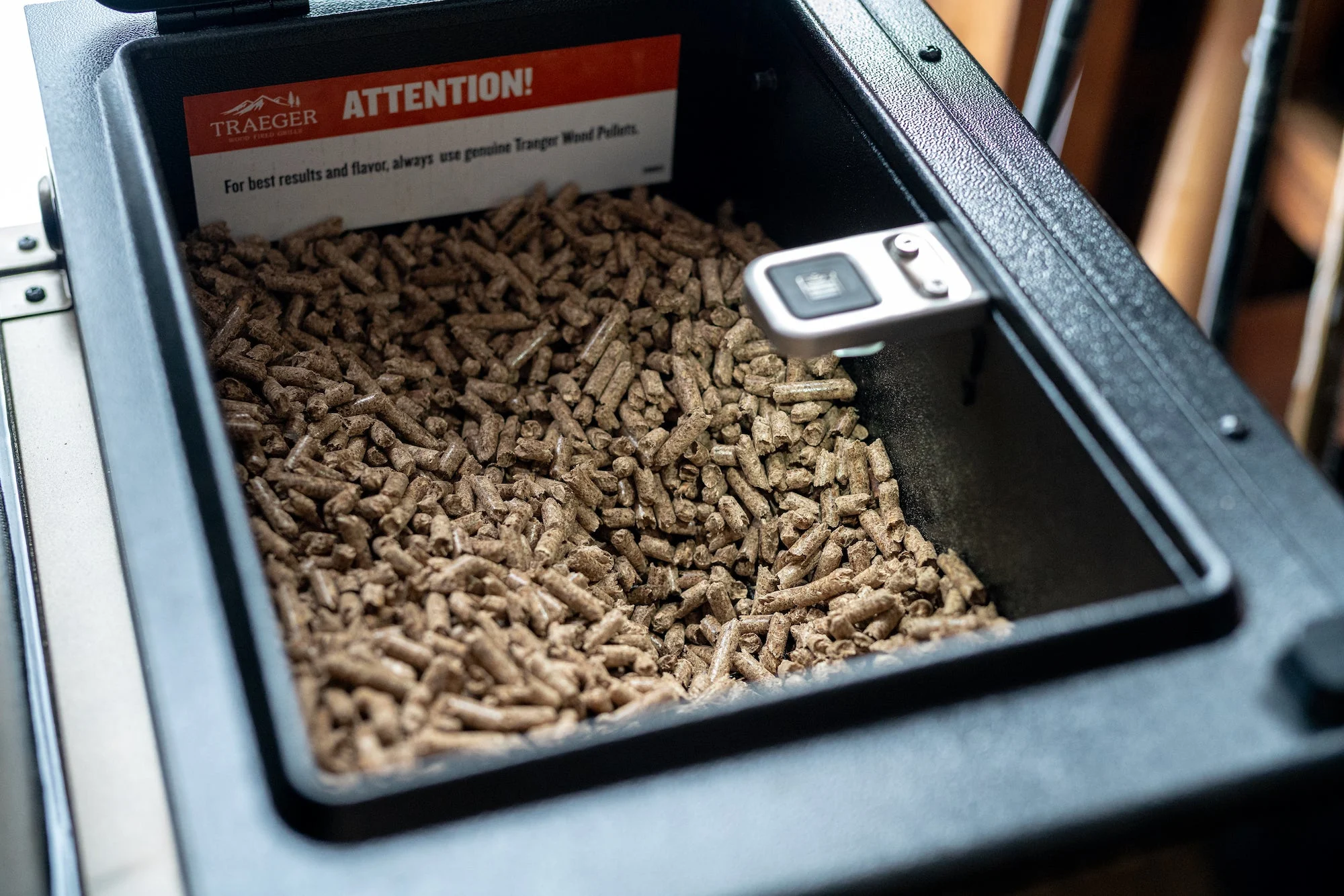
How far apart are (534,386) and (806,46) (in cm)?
43

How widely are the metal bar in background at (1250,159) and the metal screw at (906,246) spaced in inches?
24.6

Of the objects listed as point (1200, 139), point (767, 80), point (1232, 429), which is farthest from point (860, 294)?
point (1200, 139)

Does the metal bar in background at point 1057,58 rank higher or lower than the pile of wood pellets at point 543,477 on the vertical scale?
higher

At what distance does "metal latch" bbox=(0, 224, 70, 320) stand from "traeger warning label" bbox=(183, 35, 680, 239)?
15cm

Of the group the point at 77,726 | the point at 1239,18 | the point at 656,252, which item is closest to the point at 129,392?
the point at 77,726

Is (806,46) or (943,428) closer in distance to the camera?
(943,428)

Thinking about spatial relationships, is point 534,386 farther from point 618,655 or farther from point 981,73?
point 981,73

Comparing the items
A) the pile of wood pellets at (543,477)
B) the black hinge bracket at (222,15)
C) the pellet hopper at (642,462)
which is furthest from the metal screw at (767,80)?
the black hinge bracket at (222,15)

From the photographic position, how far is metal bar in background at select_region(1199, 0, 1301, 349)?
153cm

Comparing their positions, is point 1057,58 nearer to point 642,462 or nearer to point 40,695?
point 642,462

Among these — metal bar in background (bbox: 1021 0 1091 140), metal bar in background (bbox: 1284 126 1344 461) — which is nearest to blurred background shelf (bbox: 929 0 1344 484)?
metal bar in background (bbox: 1284 126 1344 461)

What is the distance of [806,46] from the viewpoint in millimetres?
1271

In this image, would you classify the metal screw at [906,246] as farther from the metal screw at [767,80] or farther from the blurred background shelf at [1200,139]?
the blurred background shelf at [1200,139]

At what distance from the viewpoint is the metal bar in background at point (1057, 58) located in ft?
5.30
